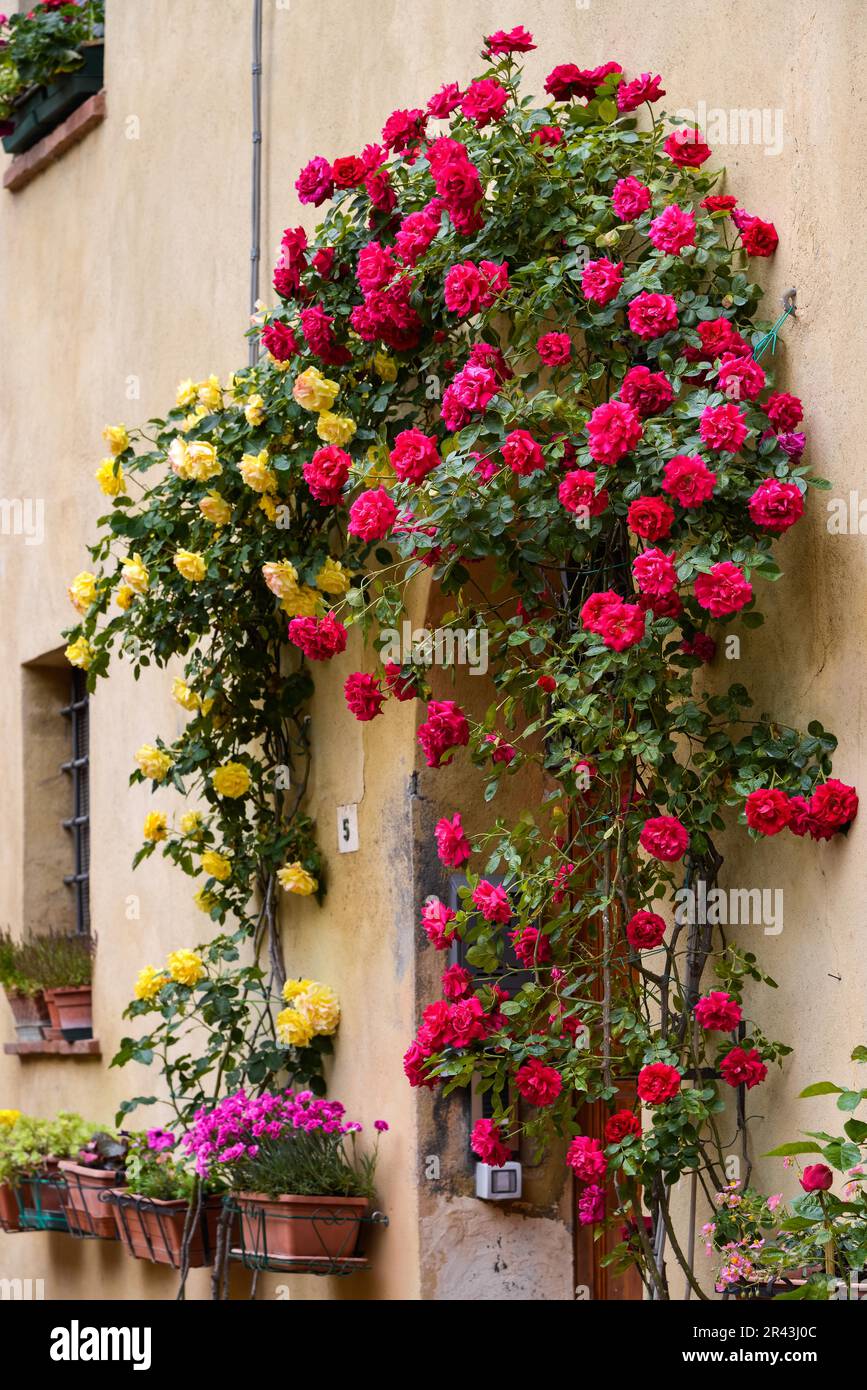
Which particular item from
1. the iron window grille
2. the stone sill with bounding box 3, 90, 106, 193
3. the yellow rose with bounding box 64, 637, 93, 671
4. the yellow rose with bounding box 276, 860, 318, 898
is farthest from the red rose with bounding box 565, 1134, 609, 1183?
the stone sill with bounding box 3, 90, 106, 193

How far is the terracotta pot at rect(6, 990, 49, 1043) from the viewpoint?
7.59m

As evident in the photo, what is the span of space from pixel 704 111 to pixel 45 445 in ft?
14.0

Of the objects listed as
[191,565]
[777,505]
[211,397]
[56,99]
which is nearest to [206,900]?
[191,565]

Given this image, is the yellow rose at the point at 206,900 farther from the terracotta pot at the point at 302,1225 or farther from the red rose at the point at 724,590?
the red rose at the point at 724,590

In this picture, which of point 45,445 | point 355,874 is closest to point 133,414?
point 45,445

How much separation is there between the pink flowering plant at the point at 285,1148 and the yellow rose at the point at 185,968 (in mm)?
430

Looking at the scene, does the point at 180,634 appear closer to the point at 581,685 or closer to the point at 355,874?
the point at 355,874

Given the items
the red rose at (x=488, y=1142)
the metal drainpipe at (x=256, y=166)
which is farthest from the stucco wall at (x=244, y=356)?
the red rose at (x=488, y=1142)

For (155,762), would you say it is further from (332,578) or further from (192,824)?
(332,578)

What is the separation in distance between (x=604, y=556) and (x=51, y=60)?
4631 millimetres

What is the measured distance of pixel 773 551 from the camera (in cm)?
409

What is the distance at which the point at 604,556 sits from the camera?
14.2 ft

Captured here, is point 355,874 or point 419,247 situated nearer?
point 419,247
